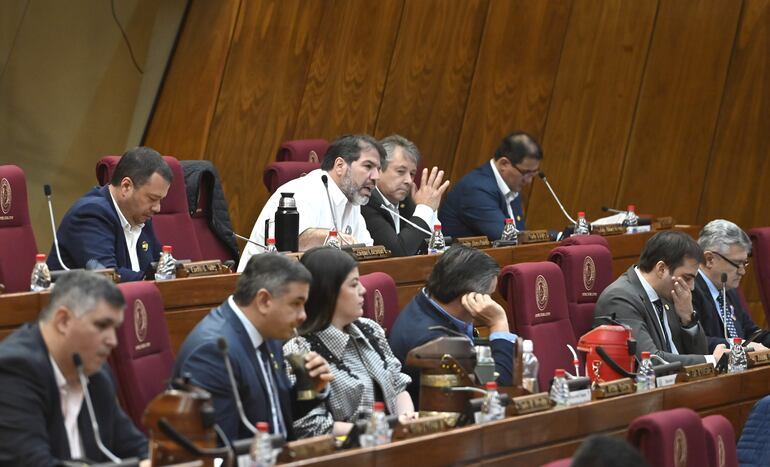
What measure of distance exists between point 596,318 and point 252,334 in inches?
53.3

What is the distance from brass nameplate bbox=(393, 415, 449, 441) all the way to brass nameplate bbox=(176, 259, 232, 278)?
112cm

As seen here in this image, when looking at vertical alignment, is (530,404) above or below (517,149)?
below

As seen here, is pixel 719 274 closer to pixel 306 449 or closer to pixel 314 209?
pixel 314 209

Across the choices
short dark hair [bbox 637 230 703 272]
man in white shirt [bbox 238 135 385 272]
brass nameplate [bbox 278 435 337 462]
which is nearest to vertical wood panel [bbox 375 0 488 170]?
man in white shirt [bbox 238 135 385 272]

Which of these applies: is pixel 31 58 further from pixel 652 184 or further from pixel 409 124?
pixel 652 184

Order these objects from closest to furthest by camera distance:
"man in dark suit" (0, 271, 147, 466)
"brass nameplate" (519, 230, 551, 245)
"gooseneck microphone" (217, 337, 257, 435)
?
"man in dark suit" (0, 271, 147, 466) → "gooseneck microphone" (217, 337, 257, 435) → "brass nameplate" (519, 230, 551, 245)

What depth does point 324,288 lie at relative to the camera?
2.84 m

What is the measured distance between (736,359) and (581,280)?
57 centimetres

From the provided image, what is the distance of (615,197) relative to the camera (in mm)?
6012

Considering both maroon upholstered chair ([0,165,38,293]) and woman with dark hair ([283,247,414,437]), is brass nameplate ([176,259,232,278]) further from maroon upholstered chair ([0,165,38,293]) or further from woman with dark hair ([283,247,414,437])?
woman with dark hair ([283,247,414,437])

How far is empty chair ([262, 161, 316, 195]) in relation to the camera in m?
4.66

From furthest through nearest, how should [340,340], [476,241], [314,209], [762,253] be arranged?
[762,253] < [476,241] < [314,209] < [340,340]

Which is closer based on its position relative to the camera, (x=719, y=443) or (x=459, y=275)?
(x=719, y=443)

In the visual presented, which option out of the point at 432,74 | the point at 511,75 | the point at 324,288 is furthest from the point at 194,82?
the point at 324,288
